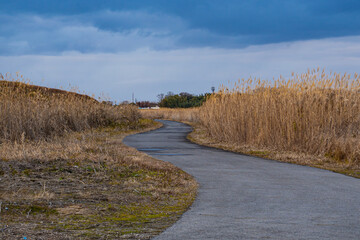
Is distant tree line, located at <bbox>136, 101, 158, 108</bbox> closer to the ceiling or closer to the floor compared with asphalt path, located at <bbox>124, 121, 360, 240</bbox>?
closer to the ceiling

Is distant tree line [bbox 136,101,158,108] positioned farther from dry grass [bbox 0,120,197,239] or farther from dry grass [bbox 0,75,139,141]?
dry grass [bbox 0,120,197,239]

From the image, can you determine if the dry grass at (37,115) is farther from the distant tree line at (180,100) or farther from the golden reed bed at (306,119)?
the distant tree line at (180,100)

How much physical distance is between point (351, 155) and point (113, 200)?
8457 mm

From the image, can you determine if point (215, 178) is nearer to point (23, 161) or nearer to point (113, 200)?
point (113, 200)

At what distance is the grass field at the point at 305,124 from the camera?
13.6m

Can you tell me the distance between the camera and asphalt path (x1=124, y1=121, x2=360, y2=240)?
536cm

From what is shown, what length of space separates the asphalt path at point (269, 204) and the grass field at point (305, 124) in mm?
1784

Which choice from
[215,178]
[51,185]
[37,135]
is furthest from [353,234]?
[37,135]

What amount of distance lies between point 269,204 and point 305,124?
8266 millimetres

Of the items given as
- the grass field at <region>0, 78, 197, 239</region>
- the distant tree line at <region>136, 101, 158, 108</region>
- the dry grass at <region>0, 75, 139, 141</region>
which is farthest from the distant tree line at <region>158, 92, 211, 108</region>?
the grass field at <region>0, 78, 197, 239</region>

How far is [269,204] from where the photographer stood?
23.7ft

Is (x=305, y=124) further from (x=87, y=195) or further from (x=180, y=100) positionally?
(x=180, y=100)

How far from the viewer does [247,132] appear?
1825 cm

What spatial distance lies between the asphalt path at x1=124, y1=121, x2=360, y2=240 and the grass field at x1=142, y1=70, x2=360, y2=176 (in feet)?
5.85
